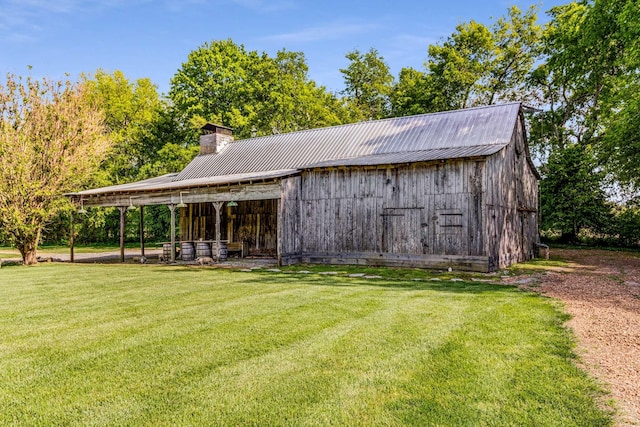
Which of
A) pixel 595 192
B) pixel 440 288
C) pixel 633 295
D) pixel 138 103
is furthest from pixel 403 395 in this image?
pixel 138 103

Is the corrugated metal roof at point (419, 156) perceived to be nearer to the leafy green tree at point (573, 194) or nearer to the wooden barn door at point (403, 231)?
the wooden barn door at point (403, 231)

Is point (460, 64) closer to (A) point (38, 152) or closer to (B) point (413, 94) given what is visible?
(B) point (413, 94)

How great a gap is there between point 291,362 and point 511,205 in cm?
1474

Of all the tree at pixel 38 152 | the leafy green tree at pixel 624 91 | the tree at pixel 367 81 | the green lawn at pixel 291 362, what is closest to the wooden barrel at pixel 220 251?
the tree at pixel 38 152

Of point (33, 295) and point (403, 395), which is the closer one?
point (403, 395)

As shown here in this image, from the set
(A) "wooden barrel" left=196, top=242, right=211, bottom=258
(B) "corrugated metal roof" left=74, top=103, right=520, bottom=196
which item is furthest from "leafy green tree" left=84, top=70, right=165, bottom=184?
(A) "wooden barrel" left=196, top=242, right=211, bottom=258

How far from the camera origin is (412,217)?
50.2ft

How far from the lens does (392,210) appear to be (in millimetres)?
15742

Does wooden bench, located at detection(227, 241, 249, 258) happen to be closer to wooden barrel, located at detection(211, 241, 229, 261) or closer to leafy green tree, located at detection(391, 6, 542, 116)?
wooden barrel, located at detection(211, 241, 229, 261)

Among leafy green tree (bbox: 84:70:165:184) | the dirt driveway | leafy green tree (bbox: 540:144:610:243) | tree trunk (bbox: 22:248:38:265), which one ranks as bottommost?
the dirt driveway

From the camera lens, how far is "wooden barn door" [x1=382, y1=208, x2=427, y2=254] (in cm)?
1515

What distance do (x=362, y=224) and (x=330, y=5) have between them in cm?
795

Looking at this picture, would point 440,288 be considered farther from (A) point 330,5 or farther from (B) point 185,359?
(A) point 330,5

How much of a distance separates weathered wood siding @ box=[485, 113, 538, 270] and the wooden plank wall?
2.38ft
